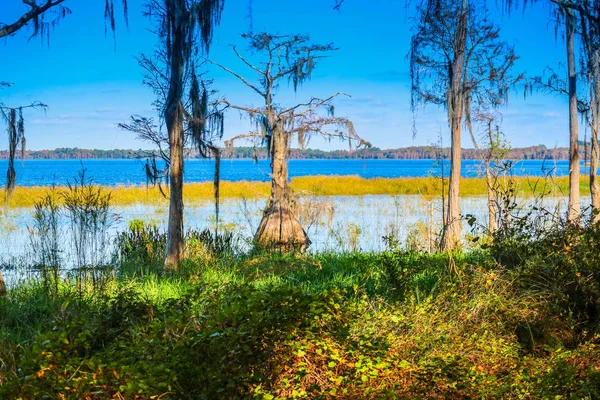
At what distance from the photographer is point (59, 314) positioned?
5.51m

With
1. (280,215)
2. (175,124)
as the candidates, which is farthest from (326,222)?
(175,124)

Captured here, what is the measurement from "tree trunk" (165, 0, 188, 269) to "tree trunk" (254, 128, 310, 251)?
A: 11.6ft

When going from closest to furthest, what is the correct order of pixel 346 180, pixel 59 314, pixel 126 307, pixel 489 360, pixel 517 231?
pixel 489 360 < pixel 126 307 < pixel 59 314 < pixel 517 231 < pixel 346 180

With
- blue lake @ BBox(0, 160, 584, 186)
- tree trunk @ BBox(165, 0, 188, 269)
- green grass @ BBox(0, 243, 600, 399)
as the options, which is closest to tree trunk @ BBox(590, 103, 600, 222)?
blue lake @ BBox(0, 160, 584, 186)

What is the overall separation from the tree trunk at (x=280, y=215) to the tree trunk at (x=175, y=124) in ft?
11.6

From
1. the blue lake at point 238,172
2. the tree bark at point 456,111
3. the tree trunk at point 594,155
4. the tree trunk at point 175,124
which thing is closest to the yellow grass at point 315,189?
the blue lake at point 238,172

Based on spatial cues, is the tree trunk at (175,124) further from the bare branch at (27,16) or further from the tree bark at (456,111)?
the tree bark at (456,111)

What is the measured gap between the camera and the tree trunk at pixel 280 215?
1259 centimetres

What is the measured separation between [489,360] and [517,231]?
253 centimetres

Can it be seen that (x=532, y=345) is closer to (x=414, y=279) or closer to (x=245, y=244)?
(x=414, y=279)

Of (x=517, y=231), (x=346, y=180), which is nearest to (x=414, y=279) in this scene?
(x=517, y=231)

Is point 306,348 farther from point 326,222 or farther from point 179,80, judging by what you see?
point 326,222

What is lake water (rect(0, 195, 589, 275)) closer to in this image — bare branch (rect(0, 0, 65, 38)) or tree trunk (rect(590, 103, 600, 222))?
tree trunk (rect(590, 103, 600, 222))

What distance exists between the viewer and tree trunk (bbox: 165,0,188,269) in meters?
8.41
